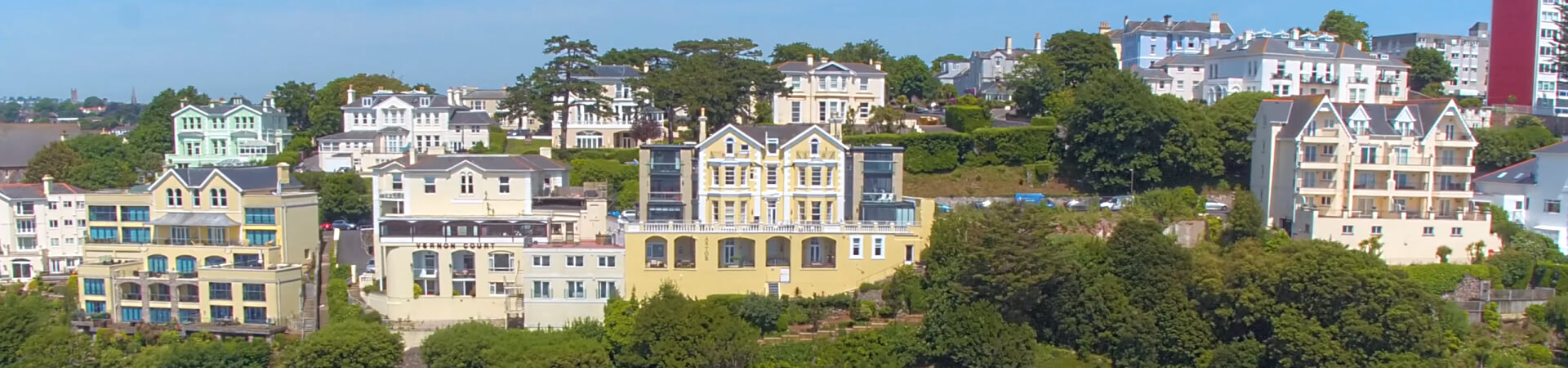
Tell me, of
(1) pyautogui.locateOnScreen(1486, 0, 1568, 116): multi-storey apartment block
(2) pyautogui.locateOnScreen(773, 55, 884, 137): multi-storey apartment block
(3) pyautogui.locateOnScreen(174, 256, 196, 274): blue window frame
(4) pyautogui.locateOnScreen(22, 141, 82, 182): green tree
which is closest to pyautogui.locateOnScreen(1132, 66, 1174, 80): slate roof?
(2) pyautogui.locateOnScreen(773, 55, 884, 137): multi-storey apartment block

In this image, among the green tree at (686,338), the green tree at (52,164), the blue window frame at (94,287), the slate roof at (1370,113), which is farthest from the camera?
the green tree at (52,164)

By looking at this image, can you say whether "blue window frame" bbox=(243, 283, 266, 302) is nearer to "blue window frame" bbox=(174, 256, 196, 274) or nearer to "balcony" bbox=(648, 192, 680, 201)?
"blue window frame" bbox=(174, 256, 196, 274)

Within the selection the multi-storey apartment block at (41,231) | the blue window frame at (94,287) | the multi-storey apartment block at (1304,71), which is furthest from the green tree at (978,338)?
the multi-storey apartment block at (41,231)

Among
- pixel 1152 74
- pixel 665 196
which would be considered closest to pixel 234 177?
pixel 665 196

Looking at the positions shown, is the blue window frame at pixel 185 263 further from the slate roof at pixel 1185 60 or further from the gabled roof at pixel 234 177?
the slate roof at pixel 1185 60

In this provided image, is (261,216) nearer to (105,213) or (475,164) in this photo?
(105,213)

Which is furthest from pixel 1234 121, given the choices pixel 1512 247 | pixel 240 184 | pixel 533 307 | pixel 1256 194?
pixel 240 184
